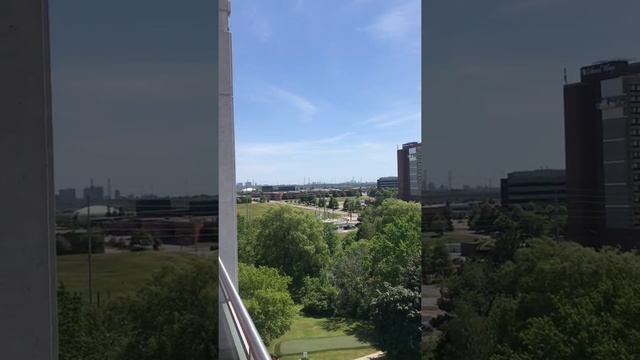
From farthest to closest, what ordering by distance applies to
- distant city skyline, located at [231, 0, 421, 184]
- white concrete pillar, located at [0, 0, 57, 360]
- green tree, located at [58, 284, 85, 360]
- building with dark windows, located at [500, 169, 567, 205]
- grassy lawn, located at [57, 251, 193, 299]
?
distant city skyline, located at [231, 0, 421, 184]
building with dark windows, located at [500, 169, 567, 205]
grassy lawn, located at [57, 251, 193, 299]
green tree, located at [58, 284, 85, 360]
white concrete pillar, located at [0, 0, 57, 360]

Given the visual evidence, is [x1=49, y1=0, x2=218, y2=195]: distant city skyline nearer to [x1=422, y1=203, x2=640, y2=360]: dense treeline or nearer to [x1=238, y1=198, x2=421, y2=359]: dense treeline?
[x1=422, y1=203, x2=640, y2=360]: dense treeline

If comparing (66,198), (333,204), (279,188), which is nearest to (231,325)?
(66,198)

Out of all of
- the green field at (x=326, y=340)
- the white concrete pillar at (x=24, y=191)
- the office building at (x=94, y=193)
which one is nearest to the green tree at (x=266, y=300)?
the green field at (x=326, y=340)

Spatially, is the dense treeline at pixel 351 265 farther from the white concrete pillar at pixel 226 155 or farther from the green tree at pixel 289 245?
the white concrete pillar at pixel 226 155

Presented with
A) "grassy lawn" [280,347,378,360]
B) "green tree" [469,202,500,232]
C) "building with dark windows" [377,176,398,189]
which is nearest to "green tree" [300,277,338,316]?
"grassy lawn" [280,347,378,360]

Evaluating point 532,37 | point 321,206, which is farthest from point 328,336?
point 532,37

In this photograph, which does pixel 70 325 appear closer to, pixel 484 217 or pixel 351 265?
pixel 484 217

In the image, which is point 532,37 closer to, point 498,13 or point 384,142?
point 498,13
